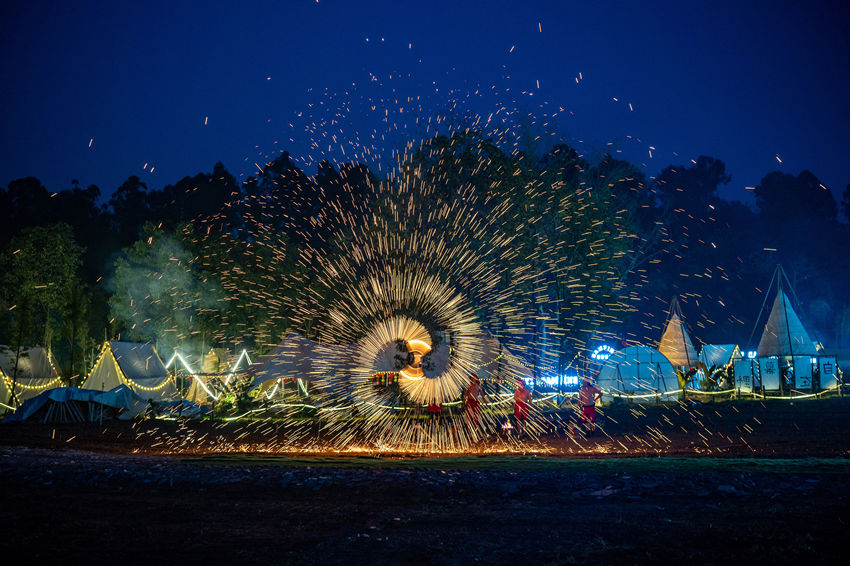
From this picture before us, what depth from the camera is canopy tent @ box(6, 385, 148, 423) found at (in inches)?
1001

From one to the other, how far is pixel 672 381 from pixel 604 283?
642cm

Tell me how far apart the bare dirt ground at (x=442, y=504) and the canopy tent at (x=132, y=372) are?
12.8 meters

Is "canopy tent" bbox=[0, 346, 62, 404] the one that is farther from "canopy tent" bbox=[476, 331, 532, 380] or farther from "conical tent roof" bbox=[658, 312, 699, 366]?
"conical tent roof" bbox=[658, 312, 699, 366]

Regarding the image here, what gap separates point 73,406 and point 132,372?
484 cm

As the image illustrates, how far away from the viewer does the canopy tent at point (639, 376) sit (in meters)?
34.6

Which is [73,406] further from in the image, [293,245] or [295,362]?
[293,245]

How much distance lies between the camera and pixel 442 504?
994 cm

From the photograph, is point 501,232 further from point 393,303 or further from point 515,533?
point 515,533

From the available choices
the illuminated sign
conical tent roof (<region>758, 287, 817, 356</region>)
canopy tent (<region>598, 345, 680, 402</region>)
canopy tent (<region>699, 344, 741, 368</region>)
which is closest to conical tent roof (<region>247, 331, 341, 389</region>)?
canopy tent (<region>598, 345, 680, 402</region>)

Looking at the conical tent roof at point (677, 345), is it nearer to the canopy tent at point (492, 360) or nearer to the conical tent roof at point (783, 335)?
the conical tent roof at point (783, 335)

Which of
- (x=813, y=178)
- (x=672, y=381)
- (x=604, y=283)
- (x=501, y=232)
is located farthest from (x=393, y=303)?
(x=813, y=178)

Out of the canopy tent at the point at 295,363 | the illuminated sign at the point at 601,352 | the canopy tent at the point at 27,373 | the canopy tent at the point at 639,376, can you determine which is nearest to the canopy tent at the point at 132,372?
the canopy tent at the point at 27,373

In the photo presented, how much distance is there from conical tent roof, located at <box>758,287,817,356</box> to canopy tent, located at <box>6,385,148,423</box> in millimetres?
36479

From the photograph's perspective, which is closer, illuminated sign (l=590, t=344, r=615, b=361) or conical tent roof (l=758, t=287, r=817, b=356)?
conical tent roof (l=758, t=287, r=817, b=356)
